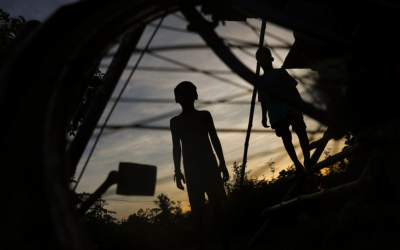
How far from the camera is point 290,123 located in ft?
9.78


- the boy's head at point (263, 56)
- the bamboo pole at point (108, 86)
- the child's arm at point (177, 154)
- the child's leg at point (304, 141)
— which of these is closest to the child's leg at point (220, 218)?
the child's arm at point (177, 154)

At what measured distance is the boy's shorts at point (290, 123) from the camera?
2.89 meters

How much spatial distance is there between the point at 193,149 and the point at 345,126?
1.73 m

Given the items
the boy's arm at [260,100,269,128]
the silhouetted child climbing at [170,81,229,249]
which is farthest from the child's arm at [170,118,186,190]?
the boy's arm at [260,100,269,128]

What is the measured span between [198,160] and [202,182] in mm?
262

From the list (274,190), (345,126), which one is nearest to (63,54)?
(345,126)

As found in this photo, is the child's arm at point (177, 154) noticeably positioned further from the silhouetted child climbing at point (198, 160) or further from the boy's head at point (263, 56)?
the boy's head at point (263, 56)

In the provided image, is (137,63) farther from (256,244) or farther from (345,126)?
(256,244)

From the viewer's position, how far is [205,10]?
4.50 ft

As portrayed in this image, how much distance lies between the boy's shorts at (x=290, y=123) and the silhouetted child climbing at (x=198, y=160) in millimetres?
845

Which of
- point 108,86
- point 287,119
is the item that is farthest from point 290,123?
point 108,86

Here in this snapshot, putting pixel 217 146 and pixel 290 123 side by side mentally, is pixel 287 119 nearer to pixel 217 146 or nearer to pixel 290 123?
pixel 290 123

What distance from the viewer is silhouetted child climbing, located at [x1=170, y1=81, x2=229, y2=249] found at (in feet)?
8.75

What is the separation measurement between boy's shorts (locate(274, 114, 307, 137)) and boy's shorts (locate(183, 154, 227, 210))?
104cm
